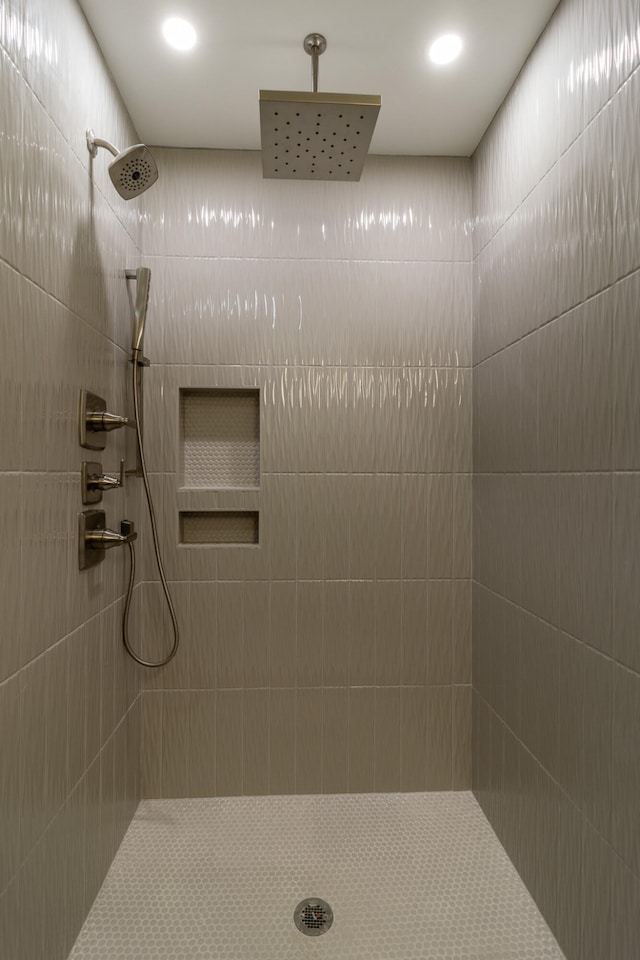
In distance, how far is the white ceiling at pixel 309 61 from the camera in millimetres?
1418

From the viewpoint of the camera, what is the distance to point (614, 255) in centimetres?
116

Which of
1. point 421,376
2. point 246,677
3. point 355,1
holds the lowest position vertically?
point 246,677

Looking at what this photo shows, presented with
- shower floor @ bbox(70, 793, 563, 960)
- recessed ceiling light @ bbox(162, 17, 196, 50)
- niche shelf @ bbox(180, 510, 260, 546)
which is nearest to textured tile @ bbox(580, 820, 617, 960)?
shower floor @ bbox(70, 793, 563, 960)

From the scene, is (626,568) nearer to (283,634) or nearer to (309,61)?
(283,634)

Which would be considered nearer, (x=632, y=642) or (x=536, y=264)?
(x=632, y=642)

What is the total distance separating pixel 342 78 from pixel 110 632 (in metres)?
1.80

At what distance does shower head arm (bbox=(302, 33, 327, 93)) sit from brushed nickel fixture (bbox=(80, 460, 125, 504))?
1159 millimetres

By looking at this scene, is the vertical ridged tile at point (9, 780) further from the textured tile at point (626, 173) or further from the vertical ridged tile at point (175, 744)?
the textured tile at point (626, 173)

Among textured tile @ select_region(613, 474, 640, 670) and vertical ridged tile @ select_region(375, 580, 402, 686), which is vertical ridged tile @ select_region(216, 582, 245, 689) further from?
textured tile @ select_region(613, 474, 640, 670)

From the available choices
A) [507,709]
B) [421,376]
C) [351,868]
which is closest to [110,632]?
[351,868]

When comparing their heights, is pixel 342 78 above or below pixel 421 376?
above

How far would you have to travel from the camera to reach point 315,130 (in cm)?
138

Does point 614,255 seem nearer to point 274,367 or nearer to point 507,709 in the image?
point 274,367

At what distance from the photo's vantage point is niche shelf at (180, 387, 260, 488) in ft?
6.73
